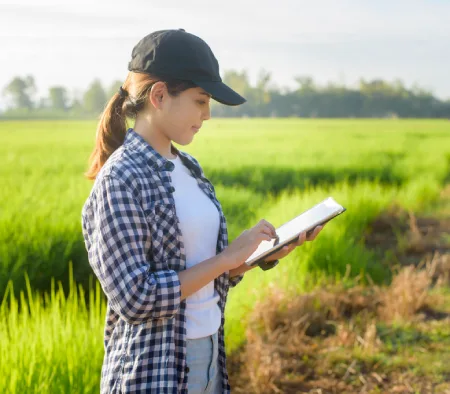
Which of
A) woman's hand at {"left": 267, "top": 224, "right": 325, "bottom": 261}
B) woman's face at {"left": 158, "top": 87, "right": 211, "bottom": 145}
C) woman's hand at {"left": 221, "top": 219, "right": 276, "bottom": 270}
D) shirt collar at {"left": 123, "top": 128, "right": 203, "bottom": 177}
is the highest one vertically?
woman's face at {"left": 158, "top": 87, "right": 211, "bottom": 145}

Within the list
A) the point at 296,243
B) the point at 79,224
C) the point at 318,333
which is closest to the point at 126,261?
the point at 296,243

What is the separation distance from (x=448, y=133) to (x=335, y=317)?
2016 centimetres

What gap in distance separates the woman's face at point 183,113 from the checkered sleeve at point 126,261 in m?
0.20

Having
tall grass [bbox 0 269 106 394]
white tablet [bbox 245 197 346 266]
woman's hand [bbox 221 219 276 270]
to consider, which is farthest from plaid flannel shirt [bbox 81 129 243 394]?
tall grass [bbox 0 269 106 394]

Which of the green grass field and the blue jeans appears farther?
the green grass field

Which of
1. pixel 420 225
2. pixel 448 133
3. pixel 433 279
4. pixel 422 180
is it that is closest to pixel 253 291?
pixel 433 279

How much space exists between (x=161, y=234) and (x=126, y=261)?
107 mm

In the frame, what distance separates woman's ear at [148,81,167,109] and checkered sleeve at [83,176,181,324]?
0.21 meters

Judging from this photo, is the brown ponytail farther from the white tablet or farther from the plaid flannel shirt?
the white tablet

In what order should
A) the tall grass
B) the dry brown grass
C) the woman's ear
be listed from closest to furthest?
the woman's ear, the tall grass, the dry brown grass

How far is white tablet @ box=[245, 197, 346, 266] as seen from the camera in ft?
4.93

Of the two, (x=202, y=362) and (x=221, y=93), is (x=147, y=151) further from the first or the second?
(x=202, y=362)

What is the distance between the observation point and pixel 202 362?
1455mm

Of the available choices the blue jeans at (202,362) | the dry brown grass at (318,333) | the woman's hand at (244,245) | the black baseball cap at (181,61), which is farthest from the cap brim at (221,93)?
the dry brown grass at (318,333)
